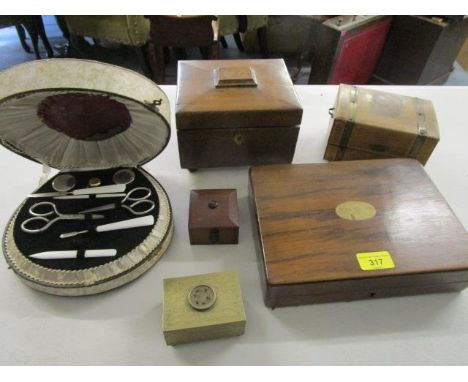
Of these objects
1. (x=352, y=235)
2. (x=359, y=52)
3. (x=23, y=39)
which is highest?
(x=352, y=235)

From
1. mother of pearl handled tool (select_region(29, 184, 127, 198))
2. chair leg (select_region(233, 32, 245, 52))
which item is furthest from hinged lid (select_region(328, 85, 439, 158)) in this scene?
Result: chair leg (select_region(233, 32, 245, 52))

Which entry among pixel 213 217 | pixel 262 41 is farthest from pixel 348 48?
pixel 213 217

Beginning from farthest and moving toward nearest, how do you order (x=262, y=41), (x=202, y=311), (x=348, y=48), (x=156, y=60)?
(x=262, y=41)
(x=156, y=60)
(x=348, y=48)
(x=202, y=311)

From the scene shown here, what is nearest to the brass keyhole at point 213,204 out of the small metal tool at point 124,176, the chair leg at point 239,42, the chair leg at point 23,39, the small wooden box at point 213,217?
the small wooden box at point 213,217

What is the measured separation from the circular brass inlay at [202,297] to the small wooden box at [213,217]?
155 millimetres

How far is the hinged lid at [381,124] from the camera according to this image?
0.90 m

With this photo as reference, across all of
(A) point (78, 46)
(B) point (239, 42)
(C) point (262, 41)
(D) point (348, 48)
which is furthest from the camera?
(B) point (239, 42)

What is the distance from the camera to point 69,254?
2.36ft

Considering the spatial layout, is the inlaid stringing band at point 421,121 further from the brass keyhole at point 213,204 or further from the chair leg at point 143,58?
the chair leg at point 143,58

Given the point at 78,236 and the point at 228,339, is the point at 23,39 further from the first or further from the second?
the point at 228,339

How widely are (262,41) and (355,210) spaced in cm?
208

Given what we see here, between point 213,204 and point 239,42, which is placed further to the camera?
point 239,42

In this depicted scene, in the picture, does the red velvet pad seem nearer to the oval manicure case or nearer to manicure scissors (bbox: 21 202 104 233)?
the oval manicure case
